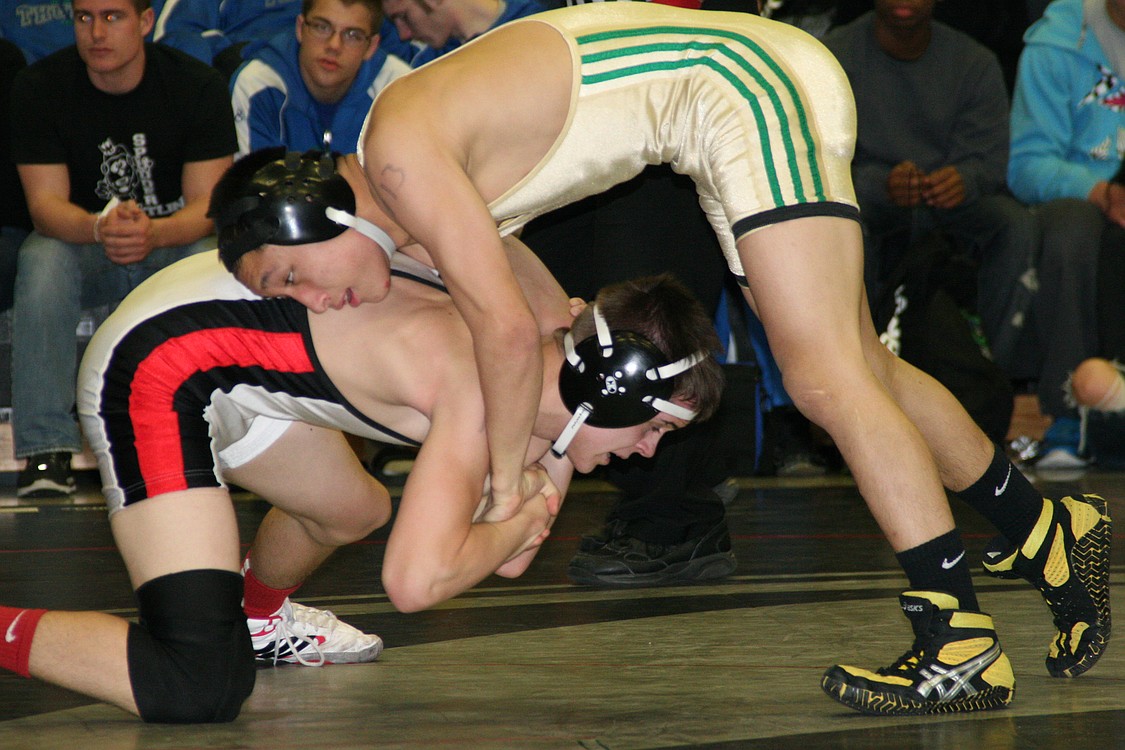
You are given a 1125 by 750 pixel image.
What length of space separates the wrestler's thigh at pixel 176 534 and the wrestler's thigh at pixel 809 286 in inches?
37.5

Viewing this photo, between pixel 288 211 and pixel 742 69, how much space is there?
0.81 m

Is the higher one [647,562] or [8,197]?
[8,197]

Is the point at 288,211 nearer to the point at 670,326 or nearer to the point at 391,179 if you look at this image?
the point at 391,179

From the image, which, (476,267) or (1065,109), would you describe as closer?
(476,267)

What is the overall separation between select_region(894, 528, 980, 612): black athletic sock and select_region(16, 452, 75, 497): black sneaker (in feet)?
12.1

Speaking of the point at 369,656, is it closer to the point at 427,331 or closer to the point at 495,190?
the point at 427,331

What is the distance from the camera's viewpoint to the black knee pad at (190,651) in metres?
2.32

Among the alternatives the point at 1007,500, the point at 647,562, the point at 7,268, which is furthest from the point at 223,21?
the point at 1007,500

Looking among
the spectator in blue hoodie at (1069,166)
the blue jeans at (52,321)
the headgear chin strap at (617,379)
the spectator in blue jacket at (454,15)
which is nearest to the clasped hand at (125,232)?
the blue jeans at (52,321)

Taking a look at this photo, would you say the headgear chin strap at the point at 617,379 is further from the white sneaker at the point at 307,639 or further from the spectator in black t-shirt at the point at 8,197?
the spectator in black t-shirt at the point at 8,197

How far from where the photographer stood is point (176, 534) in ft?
7.88

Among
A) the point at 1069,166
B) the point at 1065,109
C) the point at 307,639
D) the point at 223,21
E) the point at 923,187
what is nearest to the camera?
the point at 307,639

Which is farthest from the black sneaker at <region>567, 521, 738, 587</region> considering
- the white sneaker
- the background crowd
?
the white sneaker

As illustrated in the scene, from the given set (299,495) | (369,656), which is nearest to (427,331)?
(299,495)
